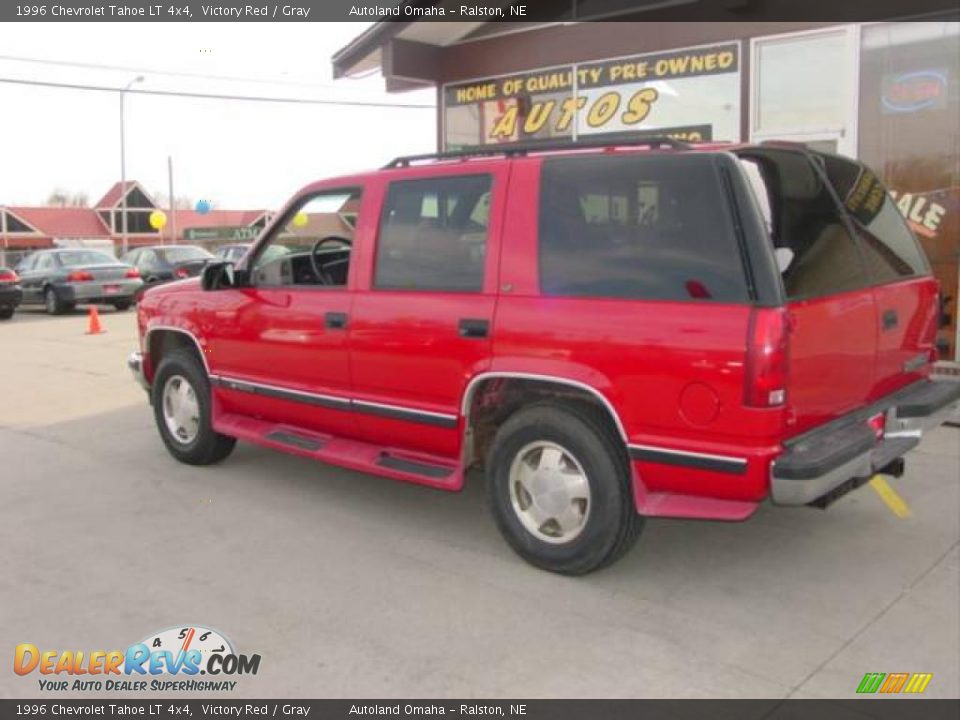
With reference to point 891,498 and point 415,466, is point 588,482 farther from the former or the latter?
point 891,498

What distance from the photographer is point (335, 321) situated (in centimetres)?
486

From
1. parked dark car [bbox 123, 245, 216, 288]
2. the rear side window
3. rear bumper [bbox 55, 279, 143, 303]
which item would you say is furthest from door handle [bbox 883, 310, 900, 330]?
parked dark car [bbox 123, 245, 216, 288]

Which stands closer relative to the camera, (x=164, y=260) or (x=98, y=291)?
(x=98, y=291)

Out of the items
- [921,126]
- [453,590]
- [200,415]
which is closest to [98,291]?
[200,415]

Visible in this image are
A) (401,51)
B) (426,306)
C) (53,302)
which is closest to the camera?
(426,306)

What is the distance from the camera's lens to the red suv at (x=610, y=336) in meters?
3.50

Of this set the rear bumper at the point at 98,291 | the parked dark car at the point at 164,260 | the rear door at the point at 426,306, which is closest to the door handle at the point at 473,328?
the rear door at the point at 426,306

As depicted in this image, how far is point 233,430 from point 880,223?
13.1 ft

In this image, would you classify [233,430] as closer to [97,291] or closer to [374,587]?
[374,587]

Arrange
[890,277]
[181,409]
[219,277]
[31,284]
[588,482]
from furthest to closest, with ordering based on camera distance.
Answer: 1. [31,284]
2. [181,409]
3. [219,277]
4. [890,277]
5. [588,482]

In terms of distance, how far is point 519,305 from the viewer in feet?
13.3

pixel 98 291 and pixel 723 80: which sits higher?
pixel 723 80

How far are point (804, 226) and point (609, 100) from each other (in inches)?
251
